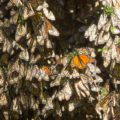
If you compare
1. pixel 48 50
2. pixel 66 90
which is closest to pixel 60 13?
pixel 48 50

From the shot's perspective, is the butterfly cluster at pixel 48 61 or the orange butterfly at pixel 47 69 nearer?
the butterfly cluster at pixel 48 61

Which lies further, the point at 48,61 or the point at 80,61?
the point at 48,61

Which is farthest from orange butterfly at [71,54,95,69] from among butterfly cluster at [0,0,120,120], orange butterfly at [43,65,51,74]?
orange butterfly at [43,65,51,74]

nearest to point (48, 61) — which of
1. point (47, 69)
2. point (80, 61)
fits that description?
point (47, 69)

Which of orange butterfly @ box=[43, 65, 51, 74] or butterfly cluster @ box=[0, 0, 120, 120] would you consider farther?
orange butterfly @ box=[43, 65, 51, 74]

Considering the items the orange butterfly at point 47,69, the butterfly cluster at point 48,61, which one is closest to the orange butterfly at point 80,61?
the butterfly cluster at point 48,61

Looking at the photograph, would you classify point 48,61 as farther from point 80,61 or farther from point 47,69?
point 80,61

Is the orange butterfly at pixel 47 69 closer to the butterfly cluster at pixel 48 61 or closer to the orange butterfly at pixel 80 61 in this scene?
the butterfly cluster at pixel 48 61

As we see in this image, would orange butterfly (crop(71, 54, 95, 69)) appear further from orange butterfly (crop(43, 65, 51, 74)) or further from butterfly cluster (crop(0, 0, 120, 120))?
orange butterfly (crop(43, 65, 51, 74))
